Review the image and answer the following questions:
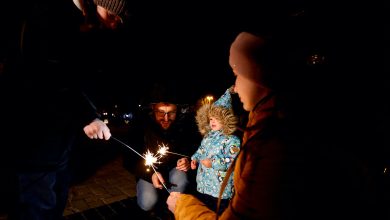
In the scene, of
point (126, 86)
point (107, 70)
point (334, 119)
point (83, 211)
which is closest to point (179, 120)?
point (107, 70)

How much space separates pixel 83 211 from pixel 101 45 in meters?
3.71

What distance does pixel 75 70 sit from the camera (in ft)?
9.49

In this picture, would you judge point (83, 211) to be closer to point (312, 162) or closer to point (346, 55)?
point (312, 162)

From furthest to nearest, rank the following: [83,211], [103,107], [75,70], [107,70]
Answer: [103,107] → [83,211] → [107,70] → [75,70]

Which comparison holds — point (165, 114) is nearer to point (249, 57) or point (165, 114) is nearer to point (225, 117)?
point (225, 117)

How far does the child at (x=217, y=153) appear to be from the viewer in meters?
4.17

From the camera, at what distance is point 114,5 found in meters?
2.84

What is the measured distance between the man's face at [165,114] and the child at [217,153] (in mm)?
779

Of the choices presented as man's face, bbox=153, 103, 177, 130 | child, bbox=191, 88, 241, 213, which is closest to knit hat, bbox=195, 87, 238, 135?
child, bbox=191, 88, 241, 213

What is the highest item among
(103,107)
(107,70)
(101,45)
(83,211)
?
(101,45)

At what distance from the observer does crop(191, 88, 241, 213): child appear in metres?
4.17

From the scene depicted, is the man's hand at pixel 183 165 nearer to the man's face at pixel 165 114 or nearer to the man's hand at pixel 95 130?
the man's face at pixel 165 114

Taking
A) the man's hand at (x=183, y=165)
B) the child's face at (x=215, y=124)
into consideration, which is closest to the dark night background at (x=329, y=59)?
the child's face at (x=215, y=124)

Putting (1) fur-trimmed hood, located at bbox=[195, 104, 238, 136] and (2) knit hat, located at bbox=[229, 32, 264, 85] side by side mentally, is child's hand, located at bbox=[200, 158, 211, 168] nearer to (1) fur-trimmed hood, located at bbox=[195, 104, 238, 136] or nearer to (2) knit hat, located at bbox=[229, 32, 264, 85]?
(1) fur-trimmed hood, located at bbox=[195, 104, 238, 136]
